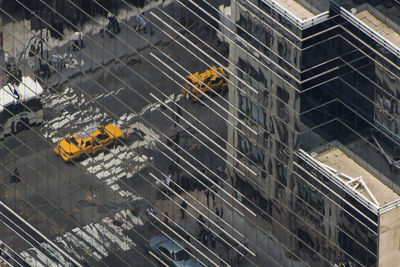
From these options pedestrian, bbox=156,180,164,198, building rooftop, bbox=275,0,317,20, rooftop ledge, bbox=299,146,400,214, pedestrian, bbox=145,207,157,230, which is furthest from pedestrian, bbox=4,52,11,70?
rooftop ledge, bbox=299,146,400,214

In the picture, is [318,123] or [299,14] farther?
[318,123]

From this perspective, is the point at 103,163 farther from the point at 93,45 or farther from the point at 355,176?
the point at 355,176

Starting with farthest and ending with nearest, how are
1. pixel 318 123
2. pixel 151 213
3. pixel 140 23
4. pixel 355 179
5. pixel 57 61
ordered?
pixel 57 61 < pixel 151 213 < pixel 140 23 < pixel 318 123 < pixel 355 179

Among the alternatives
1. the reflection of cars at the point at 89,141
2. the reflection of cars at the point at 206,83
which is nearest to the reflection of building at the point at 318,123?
the reflection of cars at the point at 206,83

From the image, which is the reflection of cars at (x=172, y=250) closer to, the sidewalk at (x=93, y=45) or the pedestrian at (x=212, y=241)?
the pedestrian at (x=212, y=241)

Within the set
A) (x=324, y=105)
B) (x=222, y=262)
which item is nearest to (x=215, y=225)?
(x=222, y=262)

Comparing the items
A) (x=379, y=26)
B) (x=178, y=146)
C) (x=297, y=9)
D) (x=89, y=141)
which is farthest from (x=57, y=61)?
(x=379, y=26)

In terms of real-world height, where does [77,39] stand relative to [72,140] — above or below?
above
